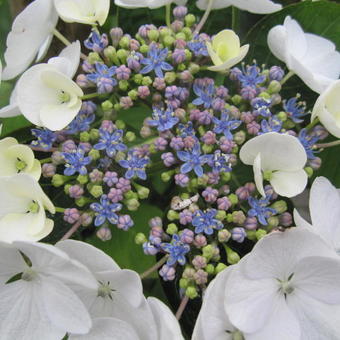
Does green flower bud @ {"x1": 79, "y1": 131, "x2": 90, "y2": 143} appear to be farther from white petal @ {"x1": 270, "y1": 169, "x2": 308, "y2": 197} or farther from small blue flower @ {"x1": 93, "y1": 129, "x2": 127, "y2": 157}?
white petal @ {"x1": 270, "y1": 169, "x2": 308, "y2": 197}

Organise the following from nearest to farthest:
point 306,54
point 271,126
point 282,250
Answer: point 282,250, point 271,126, point 306,54

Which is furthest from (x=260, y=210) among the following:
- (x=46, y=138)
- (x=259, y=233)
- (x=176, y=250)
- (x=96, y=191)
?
(x=46, y=138)

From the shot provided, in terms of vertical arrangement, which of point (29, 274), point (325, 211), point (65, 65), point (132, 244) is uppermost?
point (65, 65)

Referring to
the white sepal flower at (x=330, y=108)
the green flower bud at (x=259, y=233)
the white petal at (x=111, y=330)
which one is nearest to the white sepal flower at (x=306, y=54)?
the white sepal flower at (x=330, y=108)

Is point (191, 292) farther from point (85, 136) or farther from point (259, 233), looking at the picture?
point (85, 136)

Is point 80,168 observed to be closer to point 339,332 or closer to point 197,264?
point 197,264

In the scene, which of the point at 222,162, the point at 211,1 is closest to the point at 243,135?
the point at 222,162
